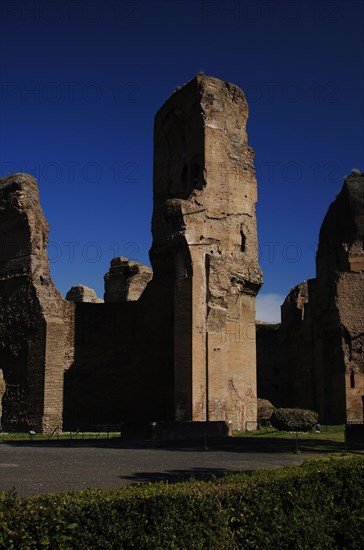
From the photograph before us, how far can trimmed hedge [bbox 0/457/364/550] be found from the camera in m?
4.60

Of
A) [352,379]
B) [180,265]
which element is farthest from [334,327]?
[180,265]

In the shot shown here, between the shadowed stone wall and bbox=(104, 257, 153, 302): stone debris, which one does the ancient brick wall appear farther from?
the shadowed stone wall

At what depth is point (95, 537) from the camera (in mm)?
4742

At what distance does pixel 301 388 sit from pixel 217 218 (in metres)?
14.2

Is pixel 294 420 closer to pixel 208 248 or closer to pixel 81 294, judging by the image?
Result: pixel 208 248

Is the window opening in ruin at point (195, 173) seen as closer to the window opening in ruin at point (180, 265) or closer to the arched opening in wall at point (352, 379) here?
the window opening in ruin at point (180, 265)

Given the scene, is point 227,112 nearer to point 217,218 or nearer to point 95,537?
point 217,218

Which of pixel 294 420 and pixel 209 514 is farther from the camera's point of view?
pixel 294 420

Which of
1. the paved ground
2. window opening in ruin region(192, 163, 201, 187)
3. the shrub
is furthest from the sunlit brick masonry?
the paved ground

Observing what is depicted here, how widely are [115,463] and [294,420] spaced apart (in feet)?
32.9

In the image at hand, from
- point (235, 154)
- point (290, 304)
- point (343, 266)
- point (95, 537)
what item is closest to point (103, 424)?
point (235, 154)

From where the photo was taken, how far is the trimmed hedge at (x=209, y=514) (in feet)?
15.1

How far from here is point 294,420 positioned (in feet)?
67.4

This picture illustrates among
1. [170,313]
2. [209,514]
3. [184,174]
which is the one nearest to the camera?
[209,514]
